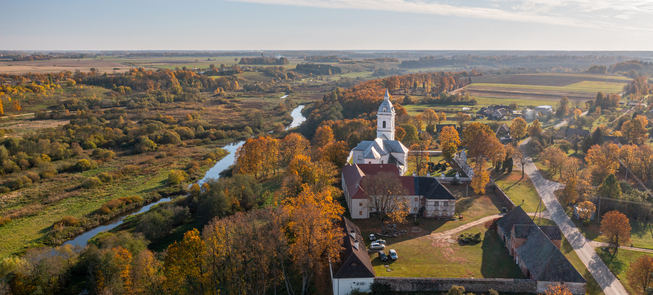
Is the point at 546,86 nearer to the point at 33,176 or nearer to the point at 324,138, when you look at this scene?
the point at 324,138

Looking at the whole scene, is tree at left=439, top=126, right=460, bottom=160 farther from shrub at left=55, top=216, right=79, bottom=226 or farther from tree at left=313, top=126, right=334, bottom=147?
shrub at left=55, top=216, right=79, bottom=226

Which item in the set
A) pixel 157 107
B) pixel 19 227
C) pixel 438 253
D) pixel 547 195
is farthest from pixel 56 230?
pixel 157 107

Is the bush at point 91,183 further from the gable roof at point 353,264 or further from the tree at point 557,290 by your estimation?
the tree at point 557,290

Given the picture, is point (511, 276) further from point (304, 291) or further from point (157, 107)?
point (157, 107)

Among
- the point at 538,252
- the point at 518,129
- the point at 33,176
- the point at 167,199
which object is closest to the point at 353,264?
the point at 538,252

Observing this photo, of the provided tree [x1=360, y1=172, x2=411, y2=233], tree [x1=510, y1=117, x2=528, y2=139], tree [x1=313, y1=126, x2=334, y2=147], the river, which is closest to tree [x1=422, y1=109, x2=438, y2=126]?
tree [x1=510, y1=117, x2=528, y2=139]

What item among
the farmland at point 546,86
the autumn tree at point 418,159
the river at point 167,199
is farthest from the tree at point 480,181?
the farmland at point 546,86
